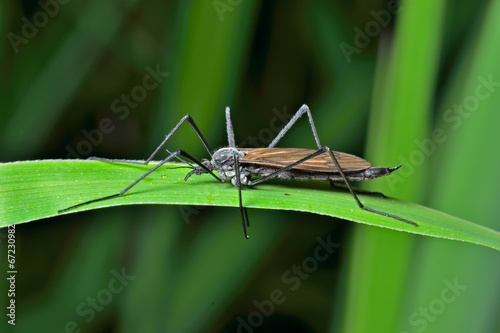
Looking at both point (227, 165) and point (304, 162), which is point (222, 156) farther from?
point (304, 162)

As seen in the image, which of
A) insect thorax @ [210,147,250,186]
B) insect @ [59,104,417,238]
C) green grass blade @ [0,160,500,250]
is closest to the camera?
green grass blade @ [0,160,500,250]

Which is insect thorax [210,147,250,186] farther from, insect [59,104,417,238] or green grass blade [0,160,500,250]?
green grass blade [0,160,500,250]

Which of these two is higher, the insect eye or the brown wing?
the brown wing

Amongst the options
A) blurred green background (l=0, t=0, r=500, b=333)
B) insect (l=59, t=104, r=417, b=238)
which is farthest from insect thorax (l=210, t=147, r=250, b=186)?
blurred green background (l=0, t=0, r=500, b=333)

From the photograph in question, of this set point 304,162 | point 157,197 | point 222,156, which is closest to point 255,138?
point 222,156

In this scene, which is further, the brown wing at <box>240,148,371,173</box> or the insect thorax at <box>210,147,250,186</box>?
the insect thorax at <box>210,147,250,186</box>

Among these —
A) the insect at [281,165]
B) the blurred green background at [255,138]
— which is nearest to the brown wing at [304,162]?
the insect at [281,165]
